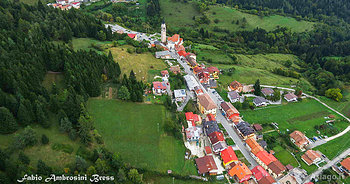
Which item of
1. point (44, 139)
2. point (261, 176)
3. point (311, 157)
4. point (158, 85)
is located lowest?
point (261, 176)

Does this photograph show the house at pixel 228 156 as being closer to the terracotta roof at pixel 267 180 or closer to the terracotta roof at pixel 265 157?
the terracotta roof at pixel 265 157

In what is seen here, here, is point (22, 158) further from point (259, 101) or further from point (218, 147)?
point (259, 101)

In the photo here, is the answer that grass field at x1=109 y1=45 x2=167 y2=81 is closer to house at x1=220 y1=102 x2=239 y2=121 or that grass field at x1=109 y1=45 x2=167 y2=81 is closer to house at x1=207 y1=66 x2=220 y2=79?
house at x1=207 y1=66 x2=220 y2=79

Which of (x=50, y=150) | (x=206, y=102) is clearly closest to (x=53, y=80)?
(x=50, y=150)

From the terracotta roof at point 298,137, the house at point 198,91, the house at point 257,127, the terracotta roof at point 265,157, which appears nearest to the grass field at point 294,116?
the house at point 257,127

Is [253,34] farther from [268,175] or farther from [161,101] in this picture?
[268,175]

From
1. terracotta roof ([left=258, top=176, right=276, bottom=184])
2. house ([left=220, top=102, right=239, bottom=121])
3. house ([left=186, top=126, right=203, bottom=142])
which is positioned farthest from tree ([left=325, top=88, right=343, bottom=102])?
house ([left=186, top=126, right=203, bottom=142])
